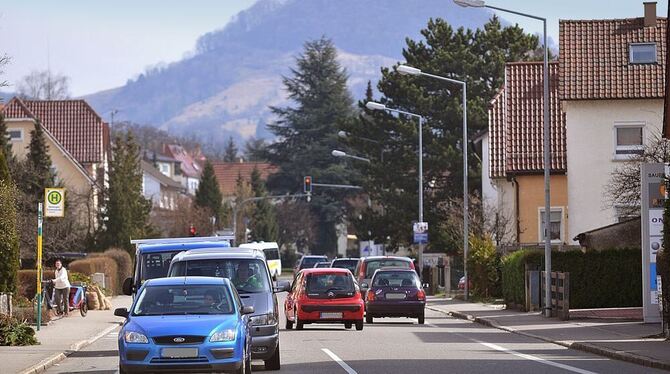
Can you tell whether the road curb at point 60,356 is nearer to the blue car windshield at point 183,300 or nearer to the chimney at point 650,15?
the blue car windshield at point 183,300

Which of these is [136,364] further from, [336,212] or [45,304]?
[336,212]

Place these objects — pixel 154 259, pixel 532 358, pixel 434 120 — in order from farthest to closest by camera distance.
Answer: pixel 434 120
pixel 154 259
pixel 532 358

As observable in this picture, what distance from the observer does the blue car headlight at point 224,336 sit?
18.5 metres

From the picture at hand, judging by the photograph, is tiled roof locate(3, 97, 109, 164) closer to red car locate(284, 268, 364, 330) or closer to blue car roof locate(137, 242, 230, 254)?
red car locate(284, 268, 364, 330)

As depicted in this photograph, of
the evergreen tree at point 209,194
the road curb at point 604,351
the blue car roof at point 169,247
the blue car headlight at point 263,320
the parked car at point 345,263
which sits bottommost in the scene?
the road curb at point 604,351

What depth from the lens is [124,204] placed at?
2734 inches

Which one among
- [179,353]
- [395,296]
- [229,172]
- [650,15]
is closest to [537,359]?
[179,353]

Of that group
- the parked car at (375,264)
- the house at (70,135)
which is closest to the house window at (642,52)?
the parked car at (375,264)

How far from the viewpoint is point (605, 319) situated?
3431cm

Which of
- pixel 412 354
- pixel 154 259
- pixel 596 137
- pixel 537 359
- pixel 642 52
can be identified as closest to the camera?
pixel 537 359

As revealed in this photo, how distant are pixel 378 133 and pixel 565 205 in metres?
23.3

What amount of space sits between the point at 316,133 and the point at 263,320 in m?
93.7

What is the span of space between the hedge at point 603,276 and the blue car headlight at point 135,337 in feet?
73.6

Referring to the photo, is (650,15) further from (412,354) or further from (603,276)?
(412,354)
